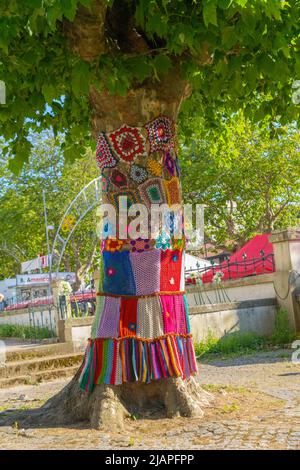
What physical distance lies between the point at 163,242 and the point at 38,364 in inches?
212

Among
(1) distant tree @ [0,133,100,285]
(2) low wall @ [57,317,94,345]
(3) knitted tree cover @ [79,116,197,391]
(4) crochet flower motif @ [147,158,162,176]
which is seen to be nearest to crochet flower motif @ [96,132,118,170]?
(3) knitted tree cover @ [79,116,197,391]

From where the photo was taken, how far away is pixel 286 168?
3045cm

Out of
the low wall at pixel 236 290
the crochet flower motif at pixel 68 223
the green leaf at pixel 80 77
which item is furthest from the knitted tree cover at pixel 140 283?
the crochet flower motif at pixel 68 223

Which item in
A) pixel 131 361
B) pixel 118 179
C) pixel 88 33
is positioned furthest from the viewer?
pixel 118 179

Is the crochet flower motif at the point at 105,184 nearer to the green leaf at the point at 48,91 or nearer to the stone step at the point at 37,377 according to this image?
the green leaf at the point at 48,91

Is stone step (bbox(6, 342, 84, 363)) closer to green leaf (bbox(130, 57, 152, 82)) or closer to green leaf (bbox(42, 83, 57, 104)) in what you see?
green leaf (bbox(42, 83, 57, 104))

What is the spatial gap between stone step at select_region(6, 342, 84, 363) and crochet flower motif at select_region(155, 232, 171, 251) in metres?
6.24

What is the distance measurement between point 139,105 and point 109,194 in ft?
3.59

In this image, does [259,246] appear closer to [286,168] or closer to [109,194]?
[286,168]

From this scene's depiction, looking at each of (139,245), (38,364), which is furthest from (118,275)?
(38,364)

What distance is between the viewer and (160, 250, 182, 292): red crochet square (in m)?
6.50

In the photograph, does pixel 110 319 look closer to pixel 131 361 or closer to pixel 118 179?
pixel 131 361

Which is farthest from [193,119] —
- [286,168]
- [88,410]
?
[286,168]

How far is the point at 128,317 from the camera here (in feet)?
20.8
